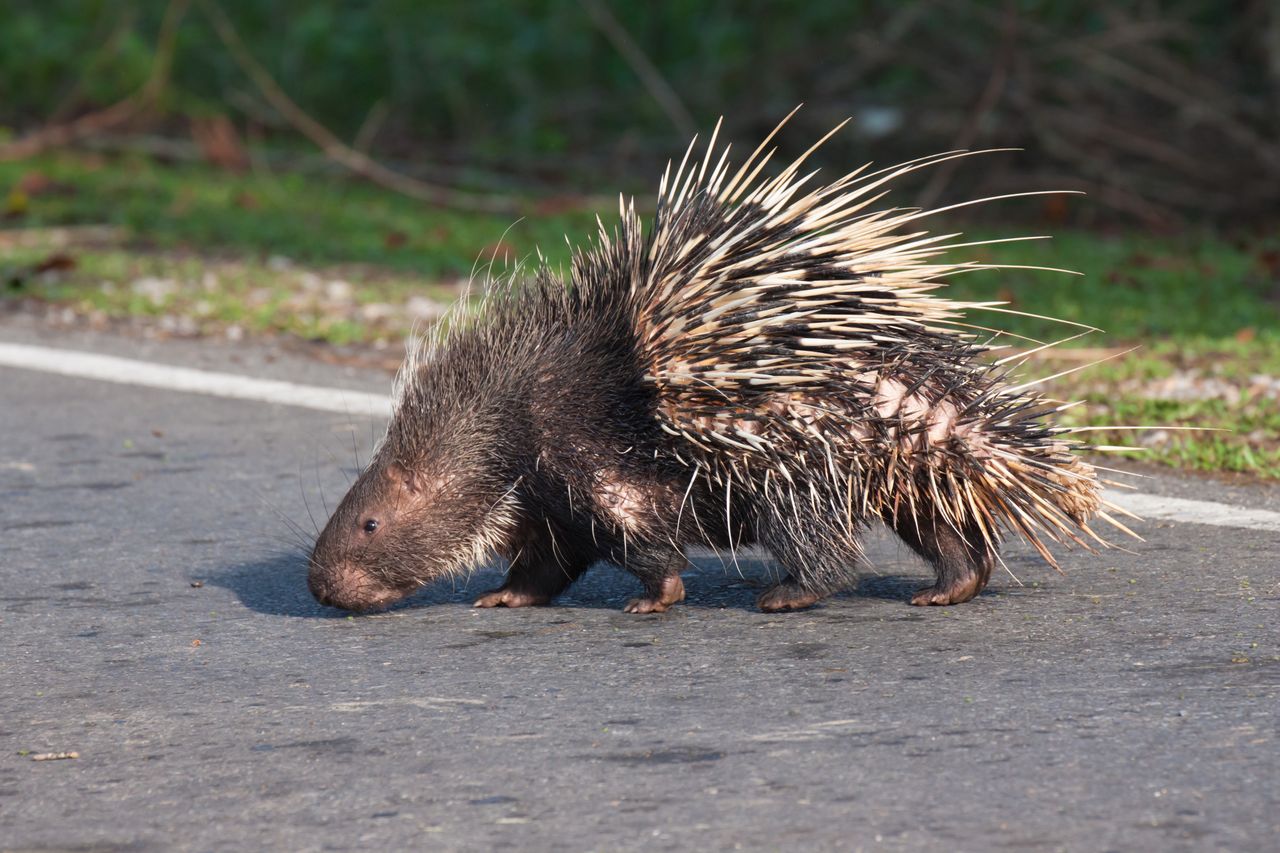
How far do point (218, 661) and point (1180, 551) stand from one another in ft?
9.05

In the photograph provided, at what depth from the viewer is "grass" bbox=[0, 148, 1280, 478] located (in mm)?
7383

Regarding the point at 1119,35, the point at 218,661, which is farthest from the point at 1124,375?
the point at 1119,35

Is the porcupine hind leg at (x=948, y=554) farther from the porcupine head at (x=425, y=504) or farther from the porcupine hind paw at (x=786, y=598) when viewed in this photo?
the porcupine head at (x=425, y=504)

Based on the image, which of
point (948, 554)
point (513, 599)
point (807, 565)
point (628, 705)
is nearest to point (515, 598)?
point (513, 599)

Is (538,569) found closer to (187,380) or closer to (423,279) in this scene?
(187,380)

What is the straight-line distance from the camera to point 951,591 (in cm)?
486

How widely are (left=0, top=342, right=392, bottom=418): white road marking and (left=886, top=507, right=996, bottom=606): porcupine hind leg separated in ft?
10.0

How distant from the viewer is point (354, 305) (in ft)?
32.1

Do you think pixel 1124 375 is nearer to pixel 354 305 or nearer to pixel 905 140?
Answer: pixel 354 305

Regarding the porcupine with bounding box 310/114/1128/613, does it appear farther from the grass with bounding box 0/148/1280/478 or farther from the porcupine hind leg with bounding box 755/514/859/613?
the grass with bounding box 0/148/1280/478

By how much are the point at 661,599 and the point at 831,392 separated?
0.76 metres

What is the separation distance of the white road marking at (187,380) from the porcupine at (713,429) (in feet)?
8.09

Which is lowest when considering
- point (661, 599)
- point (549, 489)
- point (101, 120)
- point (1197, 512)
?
point (661, 599)

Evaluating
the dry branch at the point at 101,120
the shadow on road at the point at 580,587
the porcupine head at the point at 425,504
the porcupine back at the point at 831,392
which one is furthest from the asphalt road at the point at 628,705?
the dry branch at the point at 101,120
